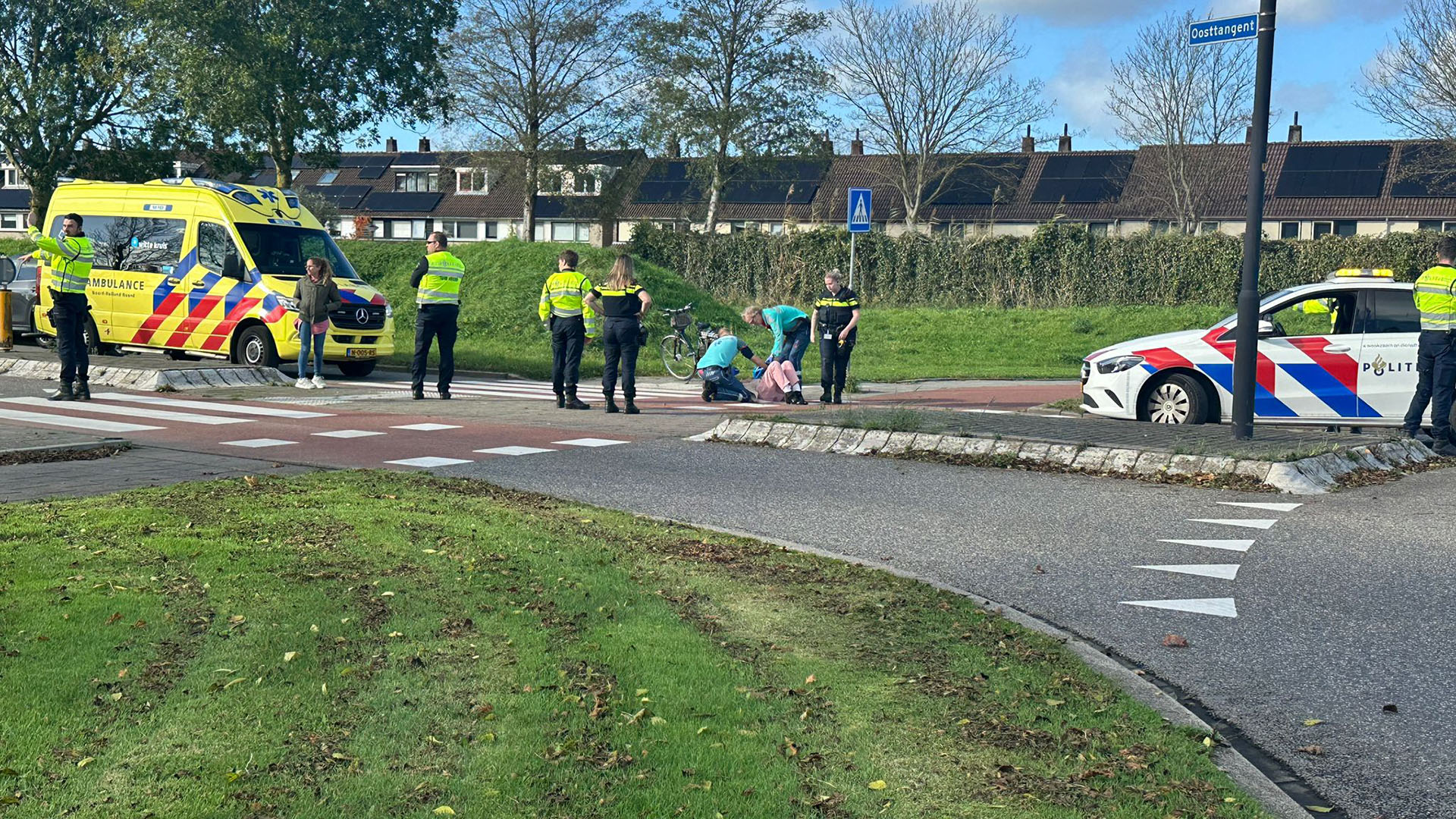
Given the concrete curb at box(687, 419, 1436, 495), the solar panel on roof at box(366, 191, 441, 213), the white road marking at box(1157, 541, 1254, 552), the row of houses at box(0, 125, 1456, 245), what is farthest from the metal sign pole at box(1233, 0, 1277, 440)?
the solar panel on roof at box(366, 191, 441, 213)

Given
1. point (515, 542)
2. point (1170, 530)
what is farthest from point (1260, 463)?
point (515, 542)

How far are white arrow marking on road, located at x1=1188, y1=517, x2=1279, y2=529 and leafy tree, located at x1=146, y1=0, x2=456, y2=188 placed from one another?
34.8m

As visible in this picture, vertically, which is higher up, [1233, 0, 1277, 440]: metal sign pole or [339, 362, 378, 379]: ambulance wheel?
[1233, 0, 1277, 440]: metal sign pole

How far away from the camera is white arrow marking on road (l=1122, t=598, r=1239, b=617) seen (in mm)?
6625

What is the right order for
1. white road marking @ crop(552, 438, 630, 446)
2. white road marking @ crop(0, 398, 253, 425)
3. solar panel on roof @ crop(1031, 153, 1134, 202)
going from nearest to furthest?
white road marking @ crop(552, 438, 630, 446)
white road marking @ crop(0, 398, 253, 425)
solar panel on roof @ crop(1031, 153, 1134, 202)

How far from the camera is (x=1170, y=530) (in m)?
8.72

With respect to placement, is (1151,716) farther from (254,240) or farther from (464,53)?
(464,53)

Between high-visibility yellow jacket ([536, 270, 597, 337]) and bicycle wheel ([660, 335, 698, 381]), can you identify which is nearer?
high-visibility yellow jacket ([536, 270, 597, 337])

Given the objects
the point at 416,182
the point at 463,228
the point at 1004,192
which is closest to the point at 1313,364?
the point at 1004,192

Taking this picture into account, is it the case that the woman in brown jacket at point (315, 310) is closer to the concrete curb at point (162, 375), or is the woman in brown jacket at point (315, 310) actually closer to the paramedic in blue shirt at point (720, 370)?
the concrete curb at point (162, 375)

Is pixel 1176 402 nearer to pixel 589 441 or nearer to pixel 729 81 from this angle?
pixel 589 441

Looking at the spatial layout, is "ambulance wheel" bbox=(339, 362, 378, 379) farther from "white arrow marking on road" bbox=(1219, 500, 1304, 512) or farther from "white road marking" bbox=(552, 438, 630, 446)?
"white arrow marking on road" bbox=(1219, 500, 1304, 512)

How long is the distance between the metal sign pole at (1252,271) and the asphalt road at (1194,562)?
1.44 metres

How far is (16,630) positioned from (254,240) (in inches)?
610
